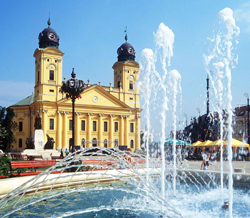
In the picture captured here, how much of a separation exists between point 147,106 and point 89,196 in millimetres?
4430

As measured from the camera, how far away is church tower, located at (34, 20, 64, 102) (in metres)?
46.4

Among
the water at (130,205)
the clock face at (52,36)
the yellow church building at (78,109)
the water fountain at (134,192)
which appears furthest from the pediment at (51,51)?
the water at (130,205)

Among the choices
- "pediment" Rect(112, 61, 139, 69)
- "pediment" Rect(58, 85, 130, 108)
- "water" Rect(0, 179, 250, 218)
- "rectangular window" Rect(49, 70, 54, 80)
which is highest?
"pediment" Rect(112, 61, 139, 69)

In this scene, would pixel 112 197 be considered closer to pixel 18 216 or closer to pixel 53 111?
pixel 18 216

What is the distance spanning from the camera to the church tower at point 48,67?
152 ft

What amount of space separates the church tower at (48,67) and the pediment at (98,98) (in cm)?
446

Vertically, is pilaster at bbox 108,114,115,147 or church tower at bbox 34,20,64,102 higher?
church tower at bbox 34,20,64,102

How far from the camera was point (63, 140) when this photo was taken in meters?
46.9

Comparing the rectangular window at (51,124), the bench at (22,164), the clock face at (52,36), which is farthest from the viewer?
the clock face at (52,36)

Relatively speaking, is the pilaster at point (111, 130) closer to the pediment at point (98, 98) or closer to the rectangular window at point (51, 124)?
the pediment at point (98, 98)

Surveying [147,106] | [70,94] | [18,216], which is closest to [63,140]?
[70,94]

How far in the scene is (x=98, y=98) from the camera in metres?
50.3

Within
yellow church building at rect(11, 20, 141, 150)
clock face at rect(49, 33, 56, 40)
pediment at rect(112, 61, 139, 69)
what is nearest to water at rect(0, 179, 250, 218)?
yellow church building at rect(11, 20, 141, 150)

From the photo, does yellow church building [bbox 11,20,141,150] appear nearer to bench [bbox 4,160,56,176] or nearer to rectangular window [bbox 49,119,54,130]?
rectangular window [bbox 49,119,54,130]
